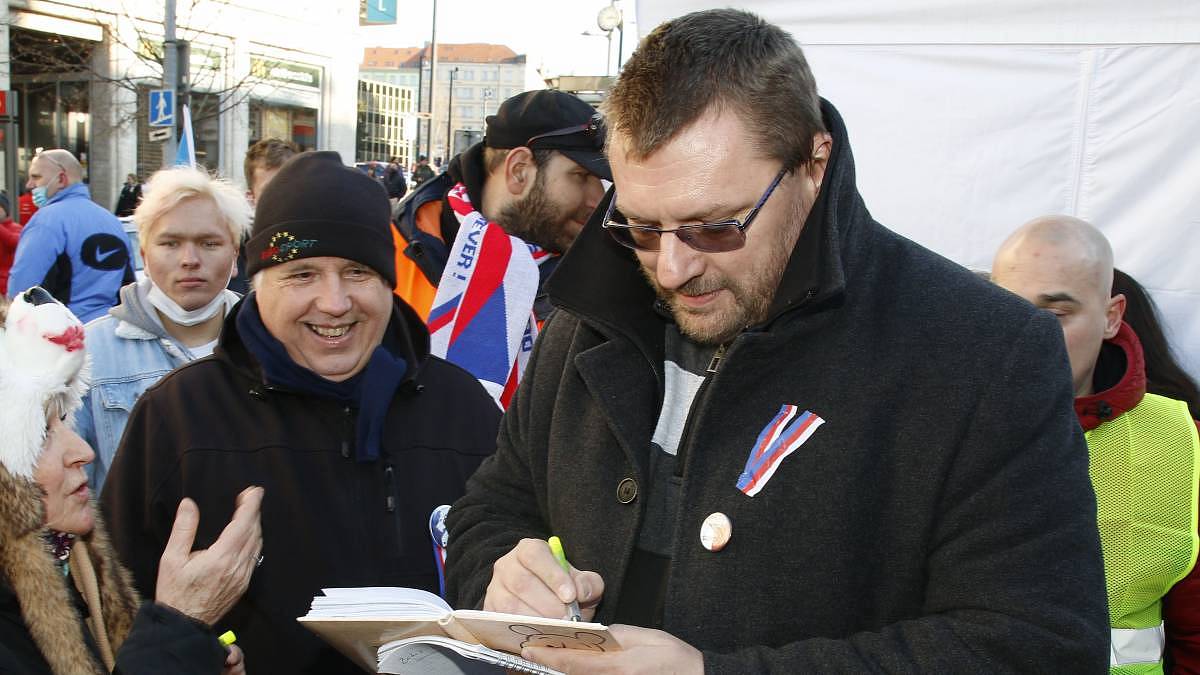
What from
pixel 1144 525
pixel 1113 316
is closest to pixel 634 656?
pixel 1144 525

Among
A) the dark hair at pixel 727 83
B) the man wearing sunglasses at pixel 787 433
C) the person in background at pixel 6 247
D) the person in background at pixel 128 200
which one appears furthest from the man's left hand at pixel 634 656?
the person in background at pixel 128 200

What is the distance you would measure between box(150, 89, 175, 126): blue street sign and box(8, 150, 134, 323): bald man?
17.6 feet

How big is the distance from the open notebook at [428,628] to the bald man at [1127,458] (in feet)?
4.80

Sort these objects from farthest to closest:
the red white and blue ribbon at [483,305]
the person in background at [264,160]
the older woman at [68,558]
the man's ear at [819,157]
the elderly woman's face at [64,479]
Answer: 1. the person in background at [264,160]
2. the red white and blue ribbon at [483,305]
3. the elderly woman's face at [64,479]
4. the older woman at [68,558]
5. the man's ear at [819,157]

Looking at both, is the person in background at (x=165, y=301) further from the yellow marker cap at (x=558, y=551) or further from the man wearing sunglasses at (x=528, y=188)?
the yellow marker cap at (x=558, y=551)

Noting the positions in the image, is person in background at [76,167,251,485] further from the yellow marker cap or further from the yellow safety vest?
the yellow safety vest

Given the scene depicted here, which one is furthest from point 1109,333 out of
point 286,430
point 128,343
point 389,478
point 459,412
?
point 128,343

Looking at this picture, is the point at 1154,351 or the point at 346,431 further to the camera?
the point at 1154,351

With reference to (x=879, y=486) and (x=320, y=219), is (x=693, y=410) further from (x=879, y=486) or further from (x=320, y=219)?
(x=320, y=219)

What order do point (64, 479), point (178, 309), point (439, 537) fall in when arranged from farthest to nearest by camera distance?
point (178, 309), point (439, 537), point (64, 479)

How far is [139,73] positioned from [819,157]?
21519 mm

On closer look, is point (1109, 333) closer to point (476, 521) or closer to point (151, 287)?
point (476, 521)

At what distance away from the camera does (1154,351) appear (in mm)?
2920

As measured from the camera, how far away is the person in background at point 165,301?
3.16 meters
